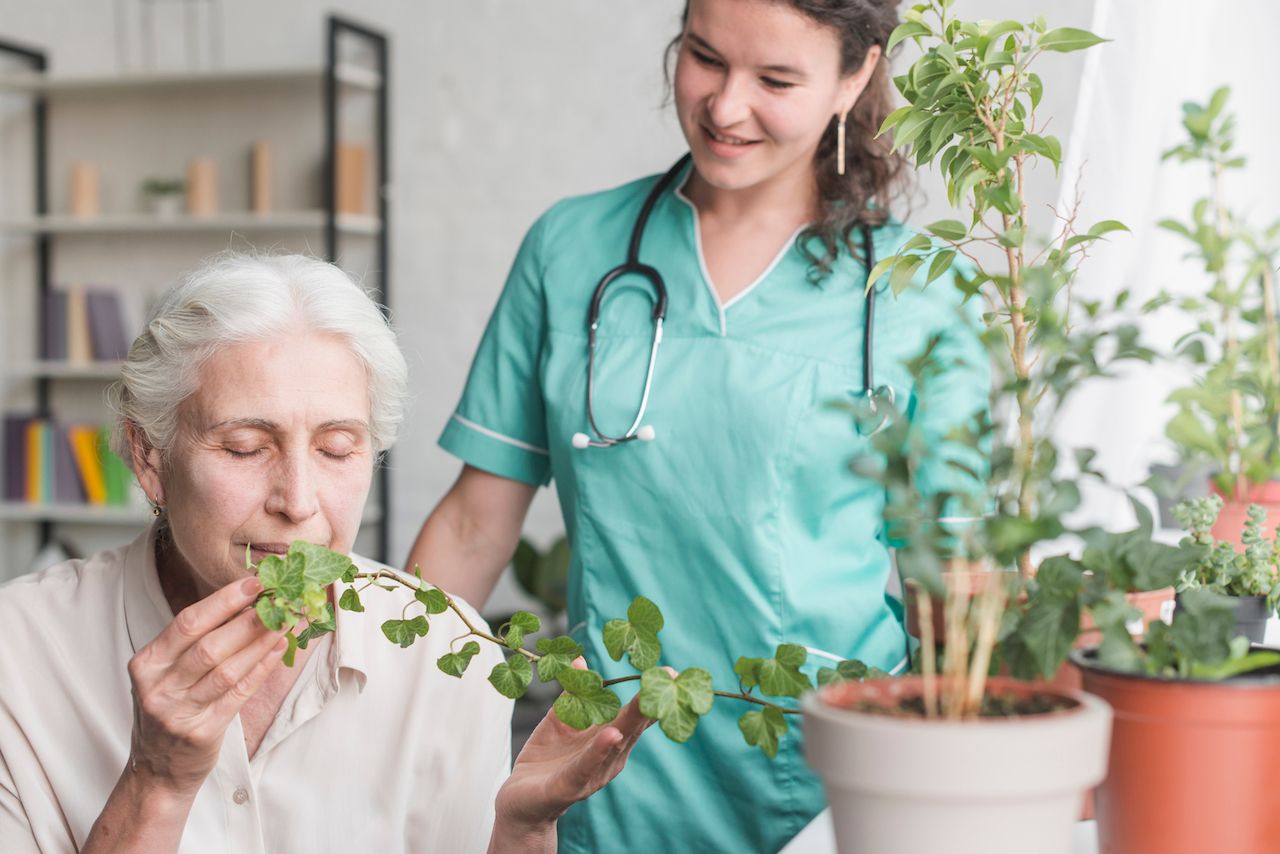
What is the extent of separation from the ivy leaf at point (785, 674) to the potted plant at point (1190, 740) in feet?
0.79

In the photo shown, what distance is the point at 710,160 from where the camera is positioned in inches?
60.1

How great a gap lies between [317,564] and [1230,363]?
123cm

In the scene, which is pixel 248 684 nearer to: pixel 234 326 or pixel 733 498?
pixel 234 326

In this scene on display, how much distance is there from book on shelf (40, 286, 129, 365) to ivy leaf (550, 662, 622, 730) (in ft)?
12.2

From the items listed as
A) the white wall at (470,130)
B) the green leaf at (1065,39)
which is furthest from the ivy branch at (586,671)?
the white wall at (470,130)

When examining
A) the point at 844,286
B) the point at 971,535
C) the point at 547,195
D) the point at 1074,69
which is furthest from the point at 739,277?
the point at 547,195

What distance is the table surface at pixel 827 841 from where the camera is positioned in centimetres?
88

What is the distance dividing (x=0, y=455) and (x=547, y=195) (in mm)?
2031

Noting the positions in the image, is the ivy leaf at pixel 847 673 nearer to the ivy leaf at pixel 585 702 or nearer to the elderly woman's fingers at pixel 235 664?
the ivy leaf at pixel 585 702

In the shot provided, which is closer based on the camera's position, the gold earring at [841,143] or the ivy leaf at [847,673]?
the ivy leaf at [847,673]

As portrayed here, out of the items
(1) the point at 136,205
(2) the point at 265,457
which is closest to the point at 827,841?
(2) the point at 265,457

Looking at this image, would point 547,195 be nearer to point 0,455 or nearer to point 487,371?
point 0,455

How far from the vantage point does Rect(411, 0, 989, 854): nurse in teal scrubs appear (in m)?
1.51

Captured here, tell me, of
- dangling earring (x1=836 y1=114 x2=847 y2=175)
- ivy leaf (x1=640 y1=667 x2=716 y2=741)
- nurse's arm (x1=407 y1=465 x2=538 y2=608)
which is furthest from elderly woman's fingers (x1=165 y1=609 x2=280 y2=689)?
dangling earring (x1=836 y1=114 x2=847 y2=175)
